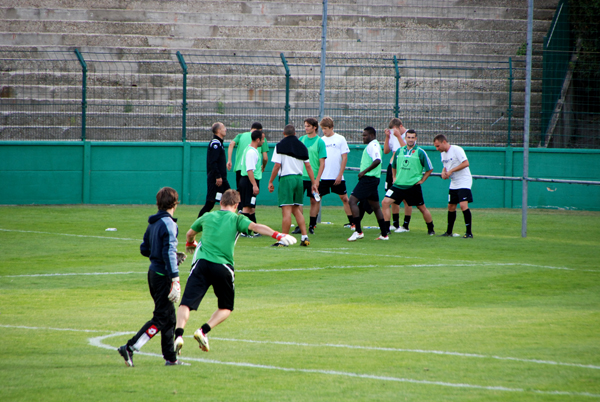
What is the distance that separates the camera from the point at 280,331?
22.6ft

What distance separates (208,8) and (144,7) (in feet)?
7.66

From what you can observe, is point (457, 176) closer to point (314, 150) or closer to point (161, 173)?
point (314, 150)

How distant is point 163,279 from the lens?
5.84 meters

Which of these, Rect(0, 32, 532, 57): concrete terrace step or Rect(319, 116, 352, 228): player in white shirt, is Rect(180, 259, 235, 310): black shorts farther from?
Rect(0, 32, 532, 57): concrete terrace step

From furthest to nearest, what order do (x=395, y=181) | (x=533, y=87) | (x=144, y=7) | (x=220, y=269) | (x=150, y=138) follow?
(x=144, y=7), (x=533, y=87), (x=150, y=138), (x=395, y=181), (x=220, y=269)

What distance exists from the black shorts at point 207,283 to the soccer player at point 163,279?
0.28 m

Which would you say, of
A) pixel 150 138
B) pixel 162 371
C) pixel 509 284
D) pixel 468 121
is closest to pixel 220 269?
pixel 162 371

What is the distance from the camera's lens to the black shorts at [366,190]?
43.8 ft

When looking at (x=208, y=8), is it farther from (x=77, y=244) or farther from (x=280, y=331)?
(x=280, y=331)

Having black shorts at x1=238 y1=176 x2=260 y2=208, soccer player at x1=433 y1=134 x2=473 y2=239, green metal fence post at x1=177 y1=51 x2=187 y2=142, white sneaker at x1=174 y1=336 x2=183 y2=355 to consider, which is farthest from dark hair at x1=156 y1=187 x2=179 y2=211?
green metal fence post at x1=177 y1=51 x2=187 y2=142

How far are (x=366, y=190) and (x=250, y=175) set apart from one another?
2168 mm

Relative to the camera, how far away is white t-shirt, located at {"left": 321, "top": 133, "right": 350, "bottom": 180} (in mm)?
14258

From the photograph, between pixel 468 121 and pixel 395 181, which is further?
pixel 468 121

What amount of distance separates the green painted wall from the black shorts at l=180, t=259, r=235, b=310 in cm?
1421
